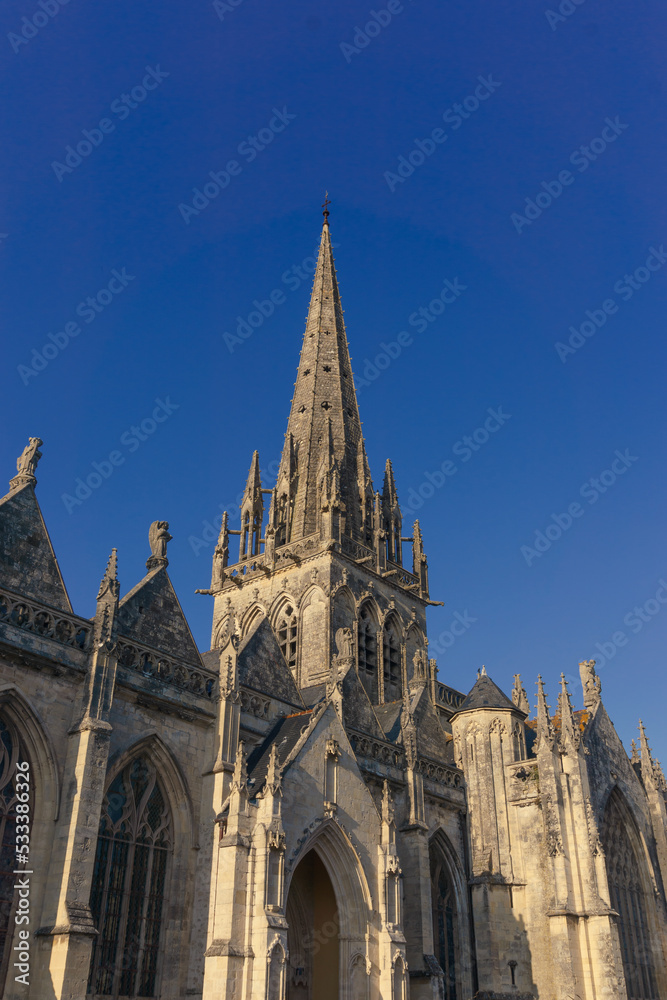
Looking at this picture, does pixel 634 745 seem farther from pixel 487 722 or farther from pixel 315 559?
pixel 315 559

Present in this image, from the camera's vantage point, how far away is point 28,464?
56.0ft

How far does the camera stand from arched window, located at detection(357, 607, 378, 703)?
3038 centimetres

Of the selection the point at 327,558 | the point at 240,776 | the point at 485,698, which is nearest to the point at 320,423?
the point at 327,558

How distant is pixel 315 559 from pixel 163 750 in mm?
14015

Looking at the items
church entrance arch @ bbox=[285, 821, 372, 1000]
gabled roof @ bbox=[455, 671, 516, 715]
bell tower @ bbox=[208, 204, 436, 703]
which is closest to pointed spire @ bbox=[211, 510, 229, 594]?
bell tower @ bbox=[208, 204, 436, 703]

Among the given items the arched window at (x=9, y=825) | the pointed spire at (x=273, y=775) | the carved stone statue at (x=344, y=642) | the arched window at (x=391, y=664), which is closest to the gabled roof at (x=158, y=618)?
the pointed spire at (x=273, y=775)

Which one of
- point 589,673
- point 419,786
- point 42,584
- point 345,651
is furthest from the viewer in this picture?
point 589,673

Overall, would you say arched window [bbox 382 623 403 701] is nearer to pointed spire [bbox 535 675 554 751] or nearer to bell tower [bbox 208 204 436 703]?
bell tower [bbox 208 204 436 703]

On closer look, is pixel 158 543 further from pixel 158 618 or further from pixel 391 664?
pixel 391 664

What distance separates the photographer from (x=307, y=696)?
2328 cm

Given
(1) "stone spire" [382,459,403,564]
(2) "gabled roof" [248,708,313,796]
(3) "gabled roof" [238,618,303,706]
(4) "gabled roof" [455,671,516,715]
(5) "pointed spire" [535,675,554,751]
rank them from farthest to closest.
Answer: (1) "stone spire" [382,459,403,564] → (4) "gabled roof" [455,671,516,715] → (5) "pointed spire" [535,675,554,751] → (3) "gabled roof" [238,618,303,706] → (2) "gabled roof" [248,708,313,796]

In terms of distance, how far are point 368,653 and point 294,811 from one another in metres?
14.3

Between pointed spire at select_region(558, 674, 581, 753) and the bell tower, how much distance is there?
18.1 feet

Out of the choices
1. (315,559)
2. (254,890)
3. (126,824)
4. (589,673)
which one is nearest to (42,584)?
(126,824)
